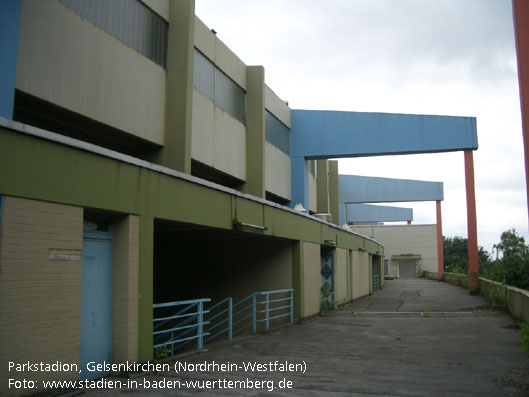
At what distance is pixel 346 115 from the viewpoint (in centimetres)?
2319

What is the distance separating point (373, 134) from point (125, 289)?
1669 centimetres

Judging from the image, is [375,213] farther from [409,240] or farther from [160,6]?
[160,6]

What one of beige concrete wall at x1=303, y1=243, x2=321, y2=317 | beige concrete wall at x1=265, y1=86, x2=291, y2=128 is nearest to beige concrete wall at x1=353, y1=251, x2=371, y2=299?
beige concrete wall at x1=265, y1=86, x2=291, y2=128

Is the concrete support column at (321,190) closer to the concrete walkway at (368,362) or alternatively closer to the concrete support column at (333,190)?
the concrete support column at (333,190)

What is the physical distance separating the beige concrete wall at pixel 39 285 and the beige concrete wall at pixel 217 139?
28.1 feet

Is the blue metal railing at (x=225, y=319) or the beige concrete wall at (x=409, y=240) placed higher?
the beige concrete wall at (x=409, y=240)

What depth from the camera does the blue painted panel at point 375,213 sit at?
46.7 m

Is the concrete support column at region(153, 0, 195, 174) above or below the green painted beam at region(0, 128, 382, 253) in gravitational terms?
above

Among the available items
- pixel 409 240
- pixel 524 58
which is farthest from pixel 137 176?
pixel 409 240

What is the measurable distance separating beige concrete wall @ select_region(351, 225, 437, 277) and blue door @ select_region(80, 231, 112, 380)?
51.9 meters

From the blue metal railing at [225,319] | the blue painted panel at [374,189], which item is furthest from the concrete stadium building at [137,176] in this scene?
the blue painted panel at [374,189]

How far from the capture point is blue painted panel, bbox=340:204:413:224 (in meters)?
46.7

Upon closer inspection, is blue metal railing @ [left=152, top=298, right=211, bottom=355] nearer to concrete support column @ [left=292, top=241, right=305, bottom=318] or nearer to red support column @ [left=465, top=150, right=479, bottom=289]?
concrete support column @ [left=292, top=241, right=305, bottom=318]

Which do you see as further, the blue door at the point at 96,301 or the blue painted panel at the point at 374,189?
the blue painted panel at the point at 374,189
